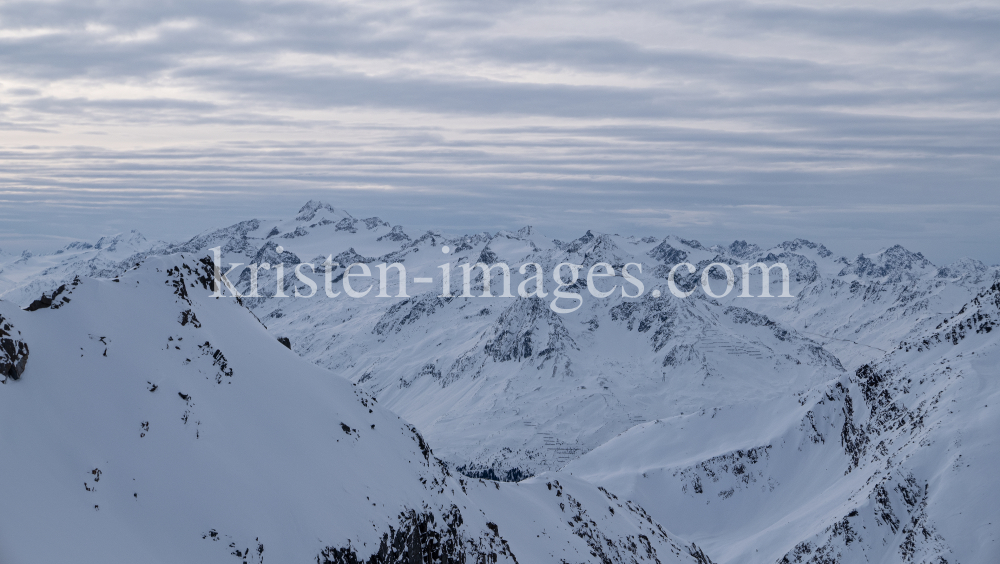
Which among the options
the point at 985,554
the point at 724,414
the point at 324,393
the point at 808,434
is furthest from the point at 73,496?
the point at 724,414

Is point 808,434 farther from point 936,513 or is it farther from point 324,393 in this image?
point 324,393

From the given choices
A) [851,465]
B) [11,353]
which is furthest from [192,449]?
[851,465]

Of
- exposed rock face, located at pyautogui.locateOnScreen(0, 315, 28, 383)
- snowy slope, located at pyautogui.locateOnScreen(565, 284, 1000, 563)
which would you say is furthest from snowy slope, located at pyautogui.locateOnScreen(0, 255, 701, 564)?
snowy slope, located at pyautogui.locateOnScreen(565, 284, 1000, 563)

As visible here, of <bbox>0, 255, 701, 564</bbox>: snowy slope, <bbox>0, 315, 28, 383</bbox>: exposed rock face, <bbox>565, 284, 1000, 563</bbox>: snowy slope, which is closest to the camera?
<bbox>0, 255, 701, 564</bbox>: snowy slope

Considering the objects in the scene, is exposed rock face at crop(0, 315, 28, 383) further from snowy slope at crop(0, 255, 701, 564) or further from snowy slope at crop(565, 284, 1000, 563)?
snowy slope at crop(565, 284, 1000, 563)

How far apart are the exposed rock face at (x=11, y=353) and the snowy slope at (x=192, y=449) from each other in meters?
0.24

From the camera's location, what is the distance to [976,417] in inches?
3442

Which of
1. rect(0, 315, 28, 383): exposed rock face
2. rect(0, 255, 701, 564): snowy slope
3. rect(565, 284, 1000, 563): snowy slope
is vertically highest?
rect(0, 315, 28, 383): exposed rock face

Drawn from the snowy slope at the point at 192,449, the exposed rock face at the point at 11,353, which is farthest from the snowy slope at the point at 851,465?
the exposed rock face at the point at 11,353

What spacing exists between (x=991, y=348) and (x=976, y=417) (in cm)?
1953

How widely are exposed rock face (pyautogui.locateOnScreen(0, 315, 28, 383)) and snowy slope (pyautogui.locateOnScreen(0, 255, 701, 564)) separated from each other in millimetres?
237

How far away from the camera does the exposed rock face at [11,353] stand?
26970mm

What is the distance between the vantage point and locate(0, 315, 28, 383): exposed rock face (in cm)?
2697

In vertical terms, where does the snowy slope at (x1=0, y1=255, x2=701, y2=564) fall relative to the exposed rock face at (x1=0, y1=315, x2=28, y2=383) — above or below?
below
